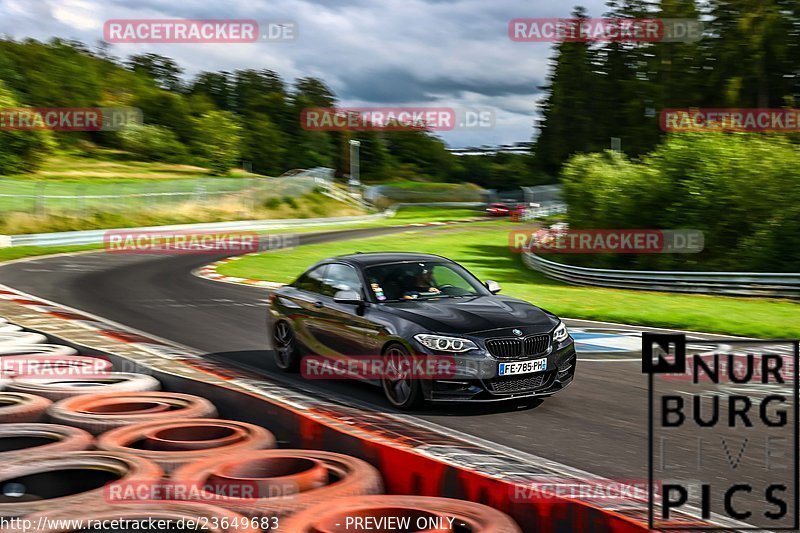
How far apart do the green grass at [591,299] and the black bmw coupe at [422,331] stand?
7.62 meters

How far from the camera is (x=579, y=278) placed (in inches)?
1164

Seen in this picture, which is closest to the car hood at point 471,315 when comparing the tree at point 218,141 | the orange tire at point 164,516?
the orange tire at point 164,516

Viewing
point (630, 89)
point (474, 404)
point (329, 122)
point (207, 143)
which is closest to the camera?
point (474, 404)

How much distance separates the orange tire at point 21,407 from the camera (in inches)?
274

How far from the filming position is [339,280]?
10.3 m

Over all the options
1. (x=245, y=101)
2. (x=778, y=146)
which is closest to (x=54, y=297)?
(x=778, y=146)

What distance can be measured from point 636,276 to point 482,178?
127748 mm

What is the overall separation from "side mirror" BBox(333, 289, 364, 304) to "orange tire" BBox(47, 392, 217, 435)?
7.35 feet

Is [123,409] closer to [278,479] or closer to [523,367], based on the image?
[278,479]

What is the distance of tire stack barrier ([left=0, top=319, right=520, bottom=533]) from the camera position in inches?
177

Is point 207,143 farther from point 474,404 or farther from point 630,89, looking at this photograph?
point 474,404

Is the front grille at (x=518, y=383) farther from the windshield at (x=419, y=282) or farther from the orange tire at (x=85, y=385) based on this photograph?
the orange tire at (x=85, y=385)

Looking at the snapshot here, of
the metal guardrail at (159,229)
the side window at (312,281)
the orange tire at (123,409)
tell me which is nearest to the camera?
the orange tire at (123,409)

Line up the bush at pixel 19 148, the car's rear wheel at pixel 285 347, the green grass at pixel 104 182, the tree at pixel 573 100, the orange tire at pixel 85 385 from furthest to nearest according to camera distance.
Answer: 1. the tree at pixel 573 100
2. the bush at pixel 19 148
3. the green grass at pixel 104 182
4. the car's rear wheel at pixel 285 347
5. the orange tire at pixel 85 385
